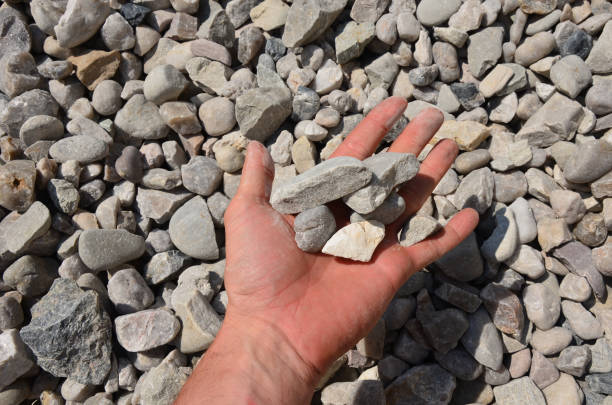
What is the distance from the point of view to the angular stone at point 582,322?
2.01m

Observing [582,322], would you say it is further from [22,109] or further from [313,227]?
[22,109]

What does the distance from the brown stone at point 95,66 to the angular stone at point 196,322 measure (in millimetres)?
1340

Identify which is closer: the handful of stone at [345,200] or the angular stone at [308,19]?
the handful of stone at [345,200]

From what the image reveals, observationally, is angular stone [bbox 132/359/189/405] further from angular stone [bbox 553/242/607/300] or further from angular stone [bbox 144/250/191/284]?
angular stone [bbox 553/242/607/300]

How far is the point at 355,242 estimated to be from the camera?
1664 millimetres

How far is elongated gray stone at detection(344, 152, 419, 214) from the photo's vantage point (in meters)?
1.64

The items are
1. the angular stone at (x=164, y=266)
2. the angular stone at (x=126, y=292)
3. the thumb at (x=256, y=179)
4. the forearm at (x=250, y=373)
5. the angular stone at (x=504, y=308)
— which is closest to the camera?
the forearm at (x=250, y=373)

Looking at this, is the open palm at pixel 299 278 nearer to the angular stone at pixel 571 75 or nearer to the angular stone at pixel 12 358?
the angular stone at pixel 12 358

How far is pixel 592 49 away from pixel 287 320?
201cm

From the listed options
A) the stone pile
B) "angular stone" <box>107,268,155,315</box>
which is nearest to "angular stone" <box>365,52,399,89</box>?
the stone pile

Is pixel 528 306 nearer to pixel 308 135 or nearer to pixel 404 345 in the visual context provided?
pixel 404 345

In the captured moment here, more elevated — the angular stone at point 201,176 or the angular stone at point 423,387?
the angular stone at point 201,176

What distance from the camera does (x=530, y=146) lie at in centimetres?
232

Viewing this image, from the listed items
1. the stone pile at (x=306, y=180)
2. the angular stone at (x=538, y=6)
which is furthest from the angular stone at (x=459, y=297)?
the angular stone at (x=538, y=6)
